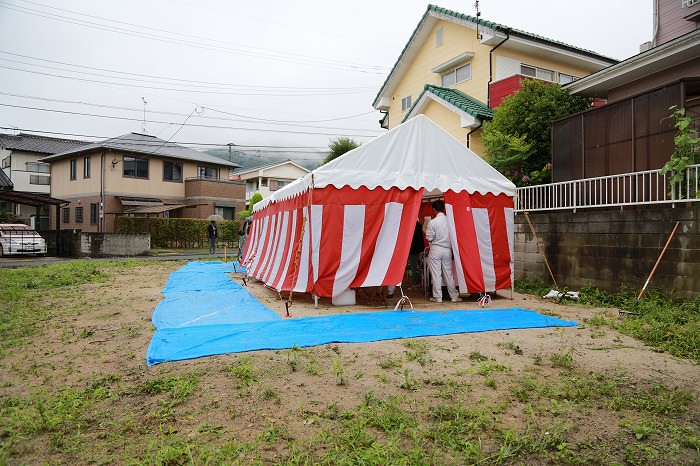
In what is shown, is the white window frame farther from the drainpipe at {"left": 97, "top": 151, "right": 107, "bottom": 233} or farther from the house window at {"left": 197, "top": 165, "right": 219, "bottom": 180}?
the drainpipe at {"left": 97, "top": 151, "right": 107, "bottom": 233}

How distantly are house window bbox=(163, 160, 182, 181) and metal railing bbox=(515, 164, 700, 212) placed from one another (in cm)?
2147

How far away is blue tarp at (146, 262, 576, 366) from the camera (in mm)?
4199

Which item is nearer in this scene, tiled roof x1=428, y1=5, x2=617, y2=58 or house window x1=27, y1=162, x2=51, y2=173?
tiled roof x1=428, y1=5, x2=617, y2=58

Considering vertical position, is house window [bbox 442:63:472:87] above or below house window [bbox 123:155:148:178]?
above

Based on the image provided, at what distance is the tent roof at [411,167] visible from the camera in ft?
20.8

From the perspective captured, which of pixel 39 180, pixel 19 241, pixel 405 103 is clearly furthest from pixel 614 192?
pixel 39 180

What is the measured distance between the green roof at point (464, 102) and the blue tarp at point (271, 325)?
26.5 ft

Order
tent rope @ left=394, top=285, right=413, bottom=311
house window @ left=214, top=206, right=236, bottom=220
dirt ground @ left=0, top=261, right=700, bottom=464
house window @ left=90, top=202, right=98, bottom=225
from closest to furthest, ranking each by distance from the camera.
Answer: dirt ground @ left=0, top=261, right=700, bottom=464
tent rope @ left=394, top=285, right=413, bottom=311
house window @ left=90, top=202, right=98, bottom=225
house window @ left=214, top=206, right=236, bottom=220

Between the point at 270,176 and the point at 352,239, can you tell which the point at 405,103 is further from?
the point at 270,176

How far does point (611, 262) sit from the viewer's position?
6.88 meters

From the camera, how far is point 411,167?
6734 millimetres

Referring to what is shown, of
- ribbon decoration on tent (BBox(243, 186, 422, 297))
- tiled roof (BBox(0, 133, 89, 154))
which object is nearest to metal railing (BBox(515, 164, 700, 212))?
ribbon decoration on tent (BBox(243, 186, 422, 297))

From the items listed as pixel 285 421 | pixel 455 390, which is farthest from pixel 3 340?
pixel 455 390

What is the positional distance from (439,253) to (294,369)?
3.89 m
